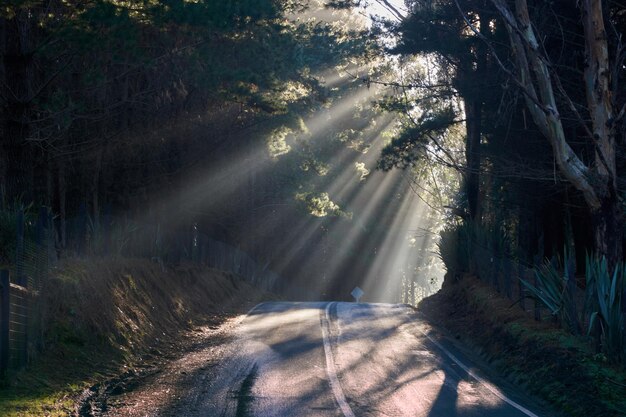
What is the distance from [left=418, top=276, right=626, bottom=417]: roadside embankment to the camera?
12.0m

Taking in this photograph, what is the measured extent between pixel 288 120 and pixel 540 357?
1302cm

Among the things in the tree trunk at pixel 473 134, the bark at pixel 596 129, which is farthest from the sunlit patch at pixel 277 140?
the bark at pixel 596 129

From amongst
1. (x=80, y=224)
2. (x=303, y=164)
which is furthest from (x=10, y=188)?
(x=303, y=164)

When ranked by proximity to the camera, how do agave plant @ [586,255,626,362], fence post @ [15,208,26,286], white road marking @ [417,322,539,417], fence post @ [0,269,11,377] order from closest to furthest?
fence post @ [0,269,11,377]
fence post @ [15,208,26,286]
white road marking @ [417,322,539,417]
agave plant @ [586,255,626,362]

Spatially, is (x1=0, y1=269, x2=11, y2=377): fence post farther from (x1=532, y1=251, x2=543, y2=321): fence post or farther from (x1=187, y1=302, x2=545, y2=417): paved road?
(x1=532, y1=251, x2=543, y2=321): fence post

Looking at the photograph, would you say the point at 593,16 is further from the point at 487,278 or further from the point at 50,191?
the point at 50,191

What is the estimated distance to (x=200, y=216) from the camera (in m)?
33.7

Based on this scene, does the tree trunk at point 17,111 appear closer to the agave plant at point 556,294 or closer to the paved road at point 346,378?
the paved road at point 346,378

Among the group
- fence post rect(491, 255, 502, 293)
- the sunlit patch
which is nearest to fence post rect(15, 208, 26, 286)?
fence post rect(491, 255, 502, 293)

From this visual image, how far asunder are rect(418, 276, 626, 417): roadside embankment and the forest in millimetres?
532

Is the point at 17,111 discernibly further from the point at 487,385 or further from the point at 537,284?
the point at 537,284

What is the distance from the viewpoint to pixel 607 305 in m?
13.6

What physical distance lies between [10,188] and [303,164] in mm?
22820

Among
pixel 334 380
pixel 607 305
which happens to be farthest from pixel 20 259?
pixel 607 305
